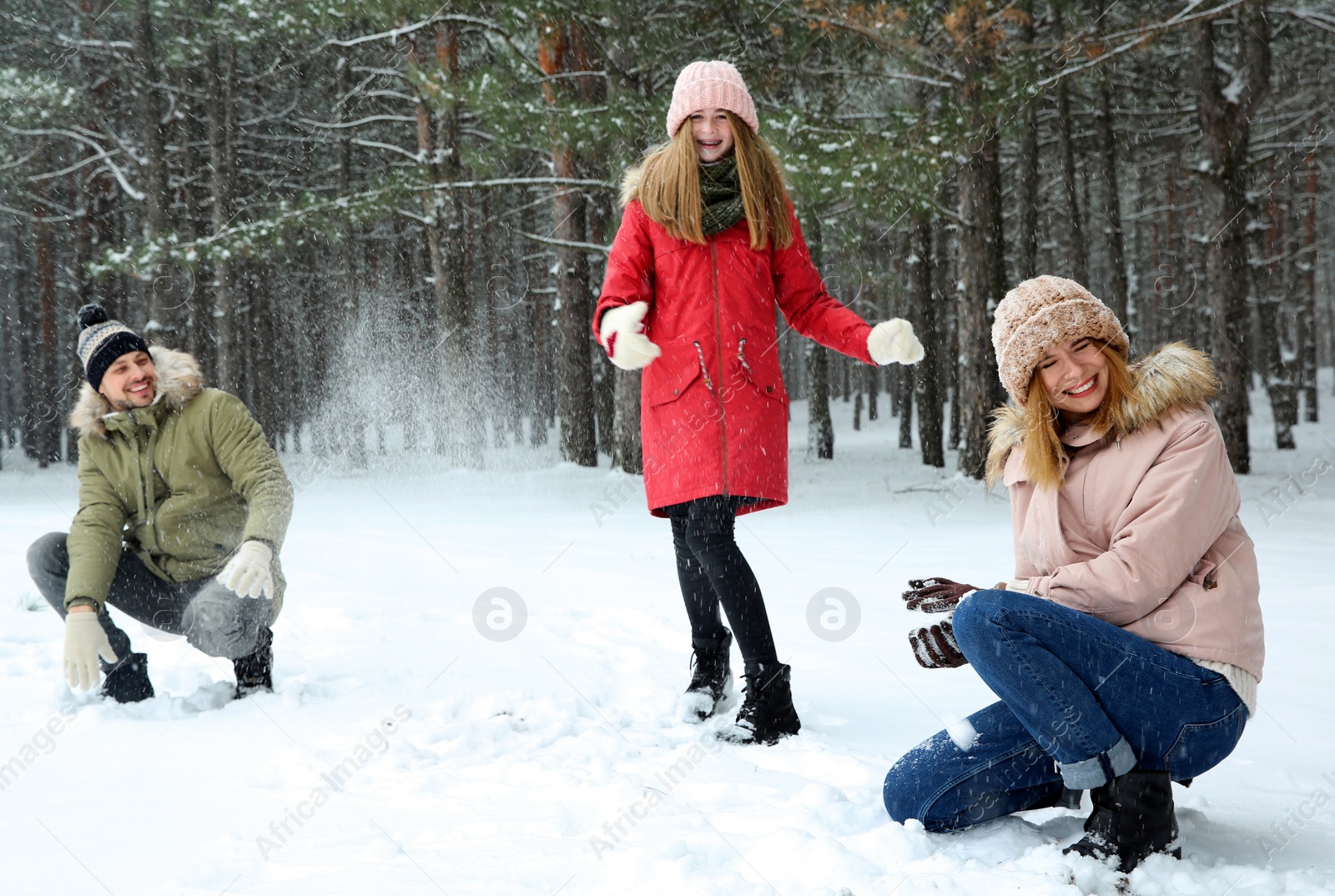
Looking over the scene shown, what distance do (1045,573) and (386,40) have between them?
14.4m

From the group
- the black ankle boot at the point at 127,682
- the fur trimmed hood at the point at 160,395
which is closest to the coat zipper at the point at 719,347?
the fur trimmed hood at the point at 160,395

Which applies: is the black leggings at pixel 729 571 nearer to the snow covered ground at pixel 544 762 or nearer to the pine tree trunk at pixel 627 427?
the snow covered ground at pixel 544 762

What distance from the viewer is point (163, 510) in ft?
10.6

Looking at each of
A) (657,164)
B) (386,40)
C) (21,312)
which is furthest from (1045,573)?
(21,312)

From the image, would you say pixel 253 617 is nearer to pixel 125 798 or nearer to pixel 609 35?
pixel 125 798

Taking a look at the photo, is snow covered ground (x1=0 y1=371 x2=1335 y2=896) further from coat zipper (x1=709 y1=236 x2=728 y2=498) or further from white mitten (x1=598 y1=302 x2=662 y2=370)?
white mitten (x1=598 y1=302 x2=662 y2=370)

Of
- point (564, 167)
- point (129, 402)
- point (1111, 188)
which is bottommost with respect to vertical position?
point (129, 402)

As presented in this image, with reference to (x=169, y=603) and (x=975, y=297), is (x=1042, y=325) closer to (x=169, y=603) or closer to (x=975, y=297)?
(x=169, y=603)

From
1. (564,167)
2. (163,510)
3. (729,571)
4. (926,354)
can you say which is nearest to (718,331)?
(729,571)

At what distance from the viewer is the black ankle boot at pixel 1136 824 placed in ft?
6.01

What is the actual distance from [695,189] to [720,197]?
98mm

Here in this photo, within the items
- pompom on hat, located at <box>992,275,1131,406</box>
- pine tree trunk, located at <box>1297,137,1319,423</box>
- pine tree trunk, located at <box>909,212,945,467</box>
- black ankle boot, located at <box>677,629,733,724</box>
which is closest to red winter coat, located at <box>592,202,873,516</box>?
black ankle boot, located at <box>677,629,733,724</box>

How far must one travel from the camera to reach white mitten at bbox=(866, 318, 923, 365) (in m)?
2.60

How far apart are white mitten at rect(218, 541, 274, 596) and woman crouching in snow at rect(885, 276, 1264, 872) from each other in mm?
2037
